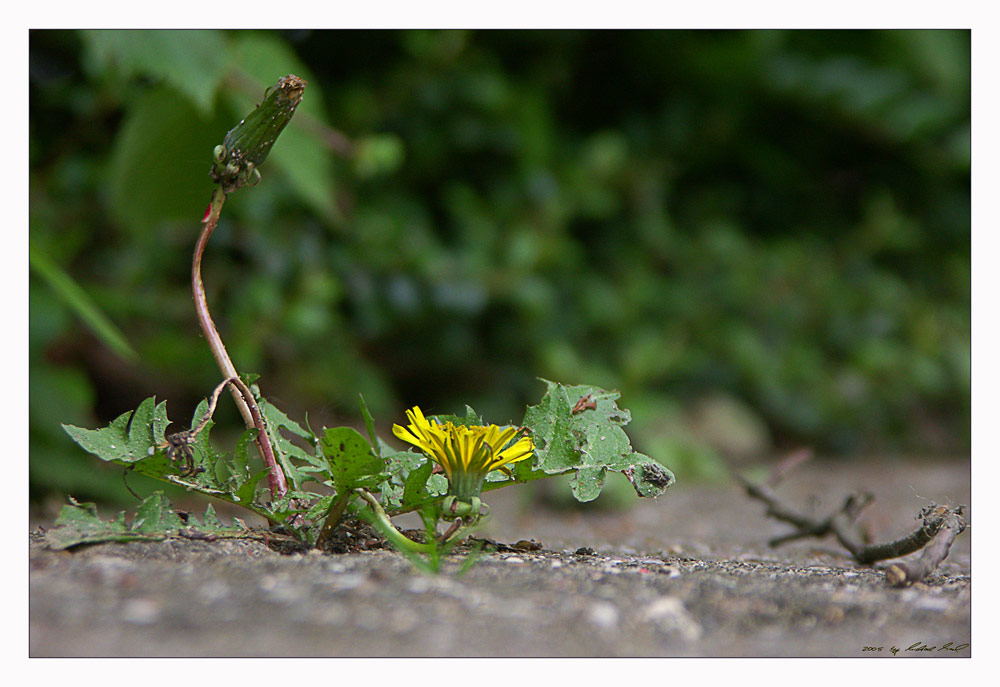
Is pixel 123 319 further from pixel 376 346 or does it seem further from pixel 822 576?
pixel 822 576

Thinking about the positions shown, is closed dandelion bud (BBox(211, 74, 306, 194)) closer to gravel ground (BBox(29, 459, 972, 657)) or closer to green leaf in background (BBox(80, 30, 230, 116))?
gravel ground (BBox(29, 459, 972, 657))

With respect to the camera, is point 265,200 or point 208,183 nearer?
point 208,183

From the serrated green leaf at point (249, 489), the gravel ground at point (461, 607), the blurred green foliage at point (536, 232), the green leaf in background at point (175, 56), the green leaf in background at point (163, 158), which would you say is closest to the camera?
the gravel ground at point (461, 607)

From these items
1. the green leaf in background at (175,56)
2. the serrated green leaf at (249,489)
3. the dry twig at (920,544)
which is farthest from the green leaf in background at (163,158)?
the dry twig at (920,544)

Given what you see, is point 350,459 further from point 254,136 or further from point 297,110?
point 297,110

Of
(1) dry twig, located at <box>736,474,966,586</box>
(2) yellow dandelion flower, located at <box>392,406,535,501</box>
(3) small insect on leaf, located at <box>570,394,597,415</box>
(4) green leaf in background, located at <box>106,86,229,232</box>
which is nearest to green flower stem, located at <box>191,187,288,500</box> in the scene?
(2) yellow dandelion flower, located at <box>392,406,535,501</box>

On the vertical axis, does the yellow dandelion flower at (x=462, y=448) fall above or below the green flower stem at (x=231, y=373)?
below

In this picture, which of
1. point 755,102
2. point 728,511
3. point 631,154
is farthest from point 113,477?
point 755,102

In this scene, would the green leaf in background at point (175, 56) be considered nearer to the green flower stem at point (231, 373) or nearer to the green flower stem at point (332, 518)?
the green flower stem at point (231, 373)

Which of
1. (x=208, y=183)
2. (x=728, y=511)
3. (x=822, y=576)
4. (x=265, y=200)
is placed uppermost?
(x=265, y=200)
